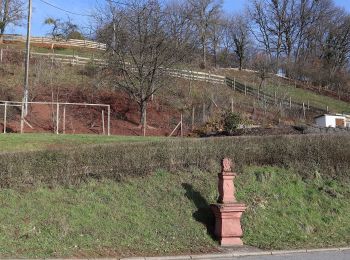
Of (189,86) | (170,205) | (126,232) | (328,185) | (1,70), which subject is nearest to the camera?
(126,232)

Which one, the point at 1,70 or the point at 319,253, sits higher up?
the point at 1,70

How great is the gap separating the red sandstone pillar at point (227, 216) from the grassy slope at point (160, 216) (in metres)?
0.33

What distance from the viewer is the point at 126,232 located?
11414 millimetres

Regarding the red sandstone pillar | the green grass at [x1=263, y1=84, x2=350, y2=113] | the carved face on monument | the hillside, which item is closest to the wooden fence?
the hillside

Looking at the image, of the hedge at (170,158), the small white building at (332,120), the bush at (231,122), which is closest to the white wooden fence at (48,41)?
the bush at (231,122)

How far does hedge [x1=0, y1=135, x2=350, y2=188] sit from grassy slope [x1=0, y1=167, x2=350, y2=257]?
0.30 metres

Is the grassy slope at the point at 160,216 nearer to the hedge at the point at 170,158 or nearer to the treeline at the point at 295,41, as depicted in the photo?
the hedge at the point at 170,158

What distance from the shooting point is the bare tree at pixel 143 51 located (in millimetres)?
31281

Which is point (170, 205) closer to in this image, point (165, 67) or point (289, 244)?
point (289, 244)

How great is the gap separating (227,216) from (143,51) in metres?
20.8

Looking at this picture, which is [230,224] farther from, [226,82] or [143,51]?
[226,82]

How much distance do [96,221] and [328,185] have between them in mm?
7113

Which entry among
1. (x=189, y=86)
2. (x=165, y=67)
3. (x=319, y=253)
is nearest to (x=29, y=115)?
(x=165, y=67)

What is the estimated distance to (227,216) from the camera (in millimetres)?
11820
